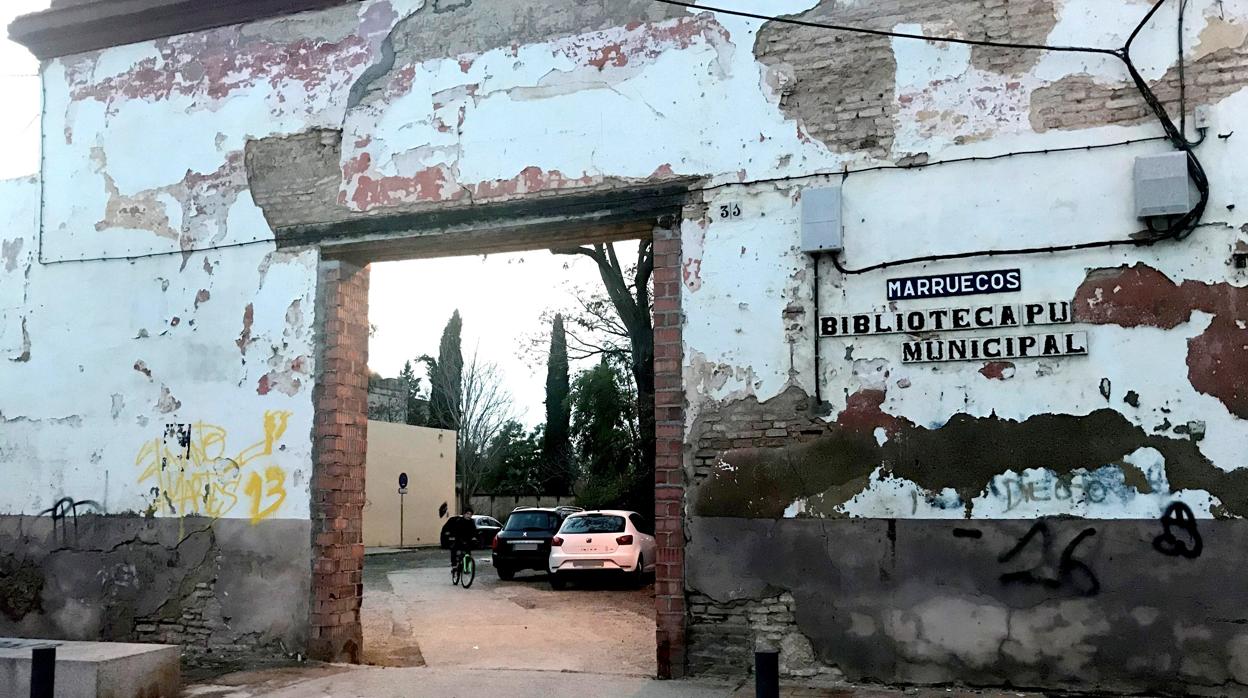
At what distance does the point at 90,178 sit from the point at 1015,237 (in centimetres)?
855

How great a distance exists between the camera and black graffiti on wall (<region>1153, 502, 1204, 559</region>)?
22.1 ft

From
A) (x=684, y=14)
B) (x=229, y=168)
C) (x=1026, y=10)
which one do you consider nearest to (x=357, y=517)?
(x=229, y=168)

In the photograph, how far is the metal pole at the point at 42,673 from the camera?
17.5 feet

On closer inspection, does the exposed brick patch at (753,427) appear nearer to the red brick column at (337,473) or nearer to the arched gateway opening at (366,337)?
the arched gateway opening at (366,337)

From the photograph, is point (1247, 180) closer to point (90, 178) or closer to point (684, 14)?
point (684, 14)

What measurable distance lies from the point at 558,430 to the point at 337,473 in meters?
33.5

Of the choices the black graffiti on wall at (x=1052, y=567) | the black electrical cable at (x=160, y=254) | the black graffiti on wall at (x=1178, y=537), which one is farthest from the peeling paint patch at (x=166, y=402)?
the black graffiti on wall at (x=1178, y=537)

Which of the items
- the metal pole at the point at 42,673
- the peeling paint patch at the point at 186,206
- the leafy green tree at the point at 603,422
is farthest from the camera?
the leafy green tree at the point at 603,422

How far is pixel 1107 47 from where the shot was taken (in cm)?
726

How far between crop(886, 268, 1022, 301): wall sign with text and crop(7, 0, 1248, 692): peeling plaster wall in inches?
3.0

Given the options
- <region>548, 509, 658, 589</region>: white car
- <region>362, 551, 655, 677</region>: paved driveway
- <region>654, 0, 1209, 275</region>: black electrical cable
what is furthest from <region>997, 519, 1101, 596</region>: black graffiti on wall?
<region>548, 509, 658, 589</region>: white car

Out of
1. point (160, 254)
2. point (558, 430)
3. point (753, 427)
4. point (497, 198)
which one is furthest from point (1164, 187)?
point (558, 430)

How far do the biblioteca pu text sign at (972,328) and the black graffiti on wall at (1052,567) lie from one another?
3.84 feet

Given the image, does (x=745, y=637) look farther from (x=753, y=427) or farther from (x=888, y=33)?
(x=888, y=33)
